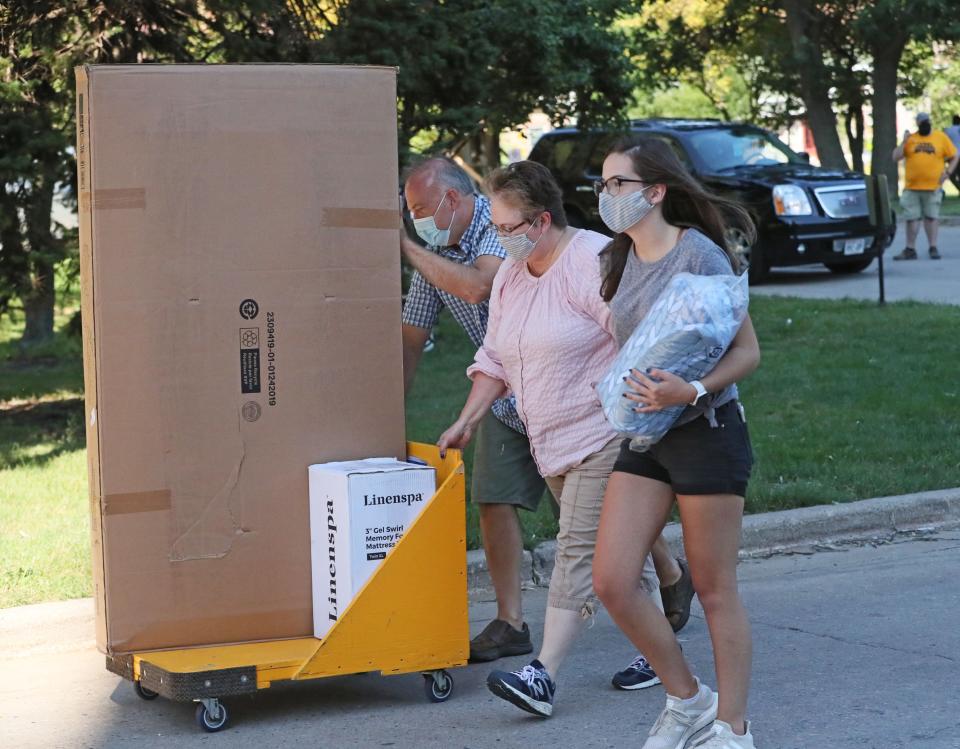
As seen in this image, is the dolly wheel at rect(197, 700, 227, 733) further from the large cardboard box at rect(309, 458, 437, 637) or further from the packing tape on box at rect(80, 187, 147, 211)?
the packing tape on box at rect(80, 187, 147, 211)

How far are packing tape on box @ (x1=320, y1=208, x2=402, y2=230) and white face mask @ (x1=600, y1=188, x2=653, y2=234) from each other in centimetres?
94

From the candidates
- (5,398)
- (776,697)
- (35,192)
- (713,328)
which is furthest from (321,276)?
(5,398)

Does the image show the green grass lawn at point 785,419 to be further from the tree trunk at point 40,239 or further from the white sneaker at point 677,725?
the white sneaker at point 677,725

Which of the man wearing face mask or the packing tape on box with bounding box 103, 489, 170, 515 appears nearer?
the packing tape on box with bounding box 103, 489, 170, 515

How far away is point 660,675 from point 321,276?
162cm

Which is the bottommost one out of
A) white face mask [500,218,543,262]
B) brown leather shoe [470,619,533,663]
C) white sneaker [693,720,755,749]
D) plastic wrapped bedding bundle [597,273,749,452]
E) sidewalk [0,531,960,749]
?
sidewalk [0,531,960,749]

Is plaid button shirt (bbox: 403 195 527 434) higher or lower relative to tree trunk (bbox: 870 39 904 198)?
lower

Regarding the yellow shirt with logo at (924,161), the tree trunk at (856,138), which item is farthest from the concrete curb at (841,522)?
the tree trunk at (856,138)

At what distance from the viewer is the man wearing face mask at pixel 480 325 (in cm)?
502

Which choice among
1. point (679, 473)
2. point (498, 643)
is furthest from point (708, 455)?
point (498, 643)

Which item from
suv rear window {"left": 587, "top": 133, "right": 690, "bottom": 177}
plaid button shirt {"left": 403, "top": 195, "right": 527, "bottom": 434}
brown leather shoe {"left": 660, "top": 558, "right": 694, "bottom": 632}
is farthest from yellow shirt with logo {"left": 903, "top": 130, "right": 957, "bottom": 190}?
plaid button shirt {"left": 403, "top": 195, "right": 527, "bottom": 434}

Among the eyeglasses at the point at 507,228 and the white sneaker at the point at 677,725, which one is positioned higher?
the eyeglasses at the point at 507,228

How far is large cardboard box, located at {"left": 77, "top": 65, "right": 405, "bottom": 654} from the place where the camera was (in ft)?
14.6

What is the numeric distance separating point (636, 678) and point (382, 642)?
0.87 meters
